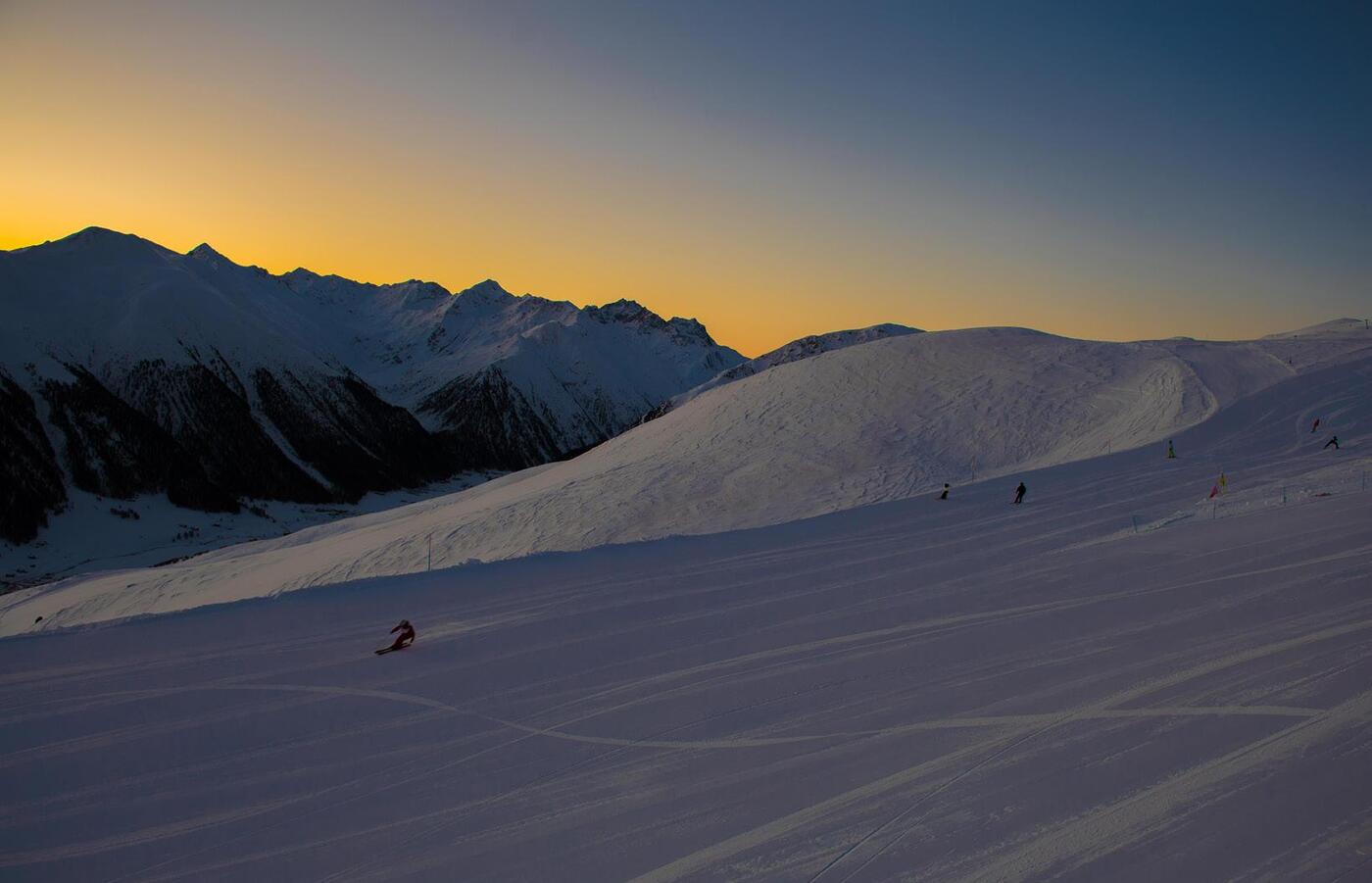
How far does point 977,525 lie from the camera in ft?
60.7

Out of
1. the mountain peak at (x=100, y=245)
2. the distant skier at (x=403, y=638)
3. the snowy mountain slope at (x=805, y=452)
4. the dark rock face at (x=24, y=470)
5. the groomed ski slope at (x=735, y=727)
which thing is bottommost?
the groomed ski slope at (x=735, y=727)

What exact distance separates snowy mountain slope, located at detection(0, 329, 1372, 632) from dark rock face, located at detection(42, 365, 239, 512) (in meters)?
49.7

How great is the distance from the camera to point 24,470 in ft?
234

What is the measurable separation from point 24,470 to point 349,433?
2409 inches

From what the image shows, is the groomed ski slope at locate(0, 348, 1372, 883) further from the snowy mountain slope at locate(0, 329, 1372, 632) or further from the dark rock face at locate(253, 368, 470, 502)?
the dark rock face at locate(253, 368, 470, 502)

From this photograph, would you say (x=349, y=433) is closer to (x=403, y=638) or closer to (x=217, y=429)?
(x=217, y=429)

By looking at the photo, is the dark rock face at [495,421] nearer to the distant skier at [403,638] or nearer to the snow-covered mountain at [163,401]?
the snow-covered mountain at [163,401]

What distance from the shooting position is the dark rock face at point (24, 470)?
6719 cm

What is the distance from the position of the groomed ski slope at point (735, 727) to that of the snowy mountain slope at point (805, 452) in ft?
36.1

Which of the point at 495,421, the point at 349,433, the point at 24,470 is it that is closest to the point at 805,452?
the point at 24,470

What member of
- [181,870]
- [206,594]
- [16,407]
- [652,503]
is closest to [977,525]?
[652,503]

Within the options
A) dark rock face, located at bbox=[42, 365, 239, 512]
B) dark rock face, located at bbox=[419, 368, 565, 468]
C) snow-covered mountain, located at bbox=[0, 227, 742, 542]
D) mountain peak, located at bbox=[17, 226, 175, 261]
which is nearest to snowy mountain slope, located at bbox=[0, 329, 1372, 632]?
dark rock face, located at bbox=[42, 365, 239, 512]

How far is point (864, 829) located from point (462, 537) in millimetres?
23865

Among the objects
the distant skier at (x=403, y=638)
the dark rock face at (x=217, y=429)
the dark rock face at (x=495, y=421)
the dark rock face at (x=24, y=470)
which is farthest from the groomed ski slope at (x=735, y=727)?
the dark rock face at (x=495, y=421)
